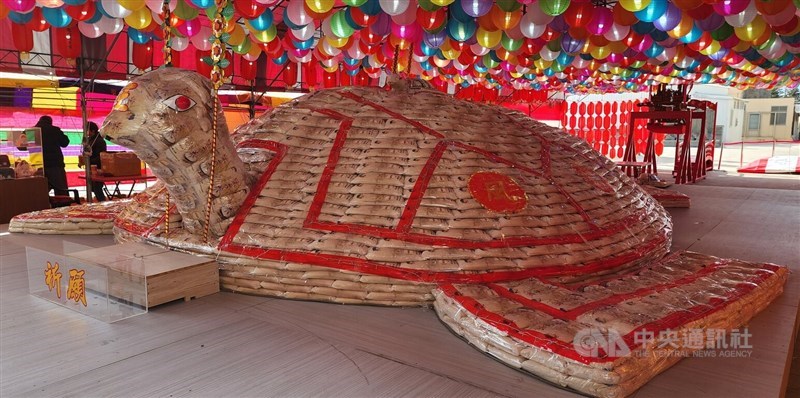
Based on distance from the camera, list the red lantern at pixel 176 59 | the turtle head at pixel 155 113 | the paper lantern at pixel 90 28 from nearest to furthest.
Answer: the turtle head at pixel 155 113
the paper lantern at pixel 90 28
the red lantern at pixel 176 59

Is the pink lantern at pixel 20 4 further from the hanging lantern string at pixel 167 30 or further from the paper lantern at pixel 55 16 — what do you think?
the hanging lantern string at pixel 167 30

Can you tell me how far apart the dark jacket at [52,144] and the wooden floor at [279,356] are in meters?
5.37

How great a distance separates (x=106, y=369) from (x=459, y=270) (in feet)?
3.93

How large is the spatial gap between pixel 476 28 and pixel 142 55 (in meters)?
4.46

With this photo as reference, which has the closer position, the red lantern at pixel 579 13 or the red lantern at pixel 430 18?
the red lantern at pixel 579 13

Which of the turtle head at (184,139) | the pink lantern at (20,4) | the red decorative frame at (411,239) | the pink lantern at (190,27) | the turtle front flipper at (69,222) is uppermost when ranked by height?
the pink lantern at (190,27)

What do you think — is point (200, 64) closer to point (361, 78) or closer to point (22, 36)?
point (22, 36)

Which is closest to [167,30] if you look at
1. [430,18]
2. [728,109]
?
[430,18]

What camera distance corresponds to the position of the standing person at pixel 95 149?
722cm

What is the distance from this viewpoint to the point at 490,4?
16.1 feet

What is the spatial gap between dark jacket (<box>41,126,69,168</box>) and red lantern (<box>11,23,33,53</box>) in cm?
101

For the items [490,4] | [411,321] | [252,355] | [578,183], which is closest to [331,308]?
[411,321]

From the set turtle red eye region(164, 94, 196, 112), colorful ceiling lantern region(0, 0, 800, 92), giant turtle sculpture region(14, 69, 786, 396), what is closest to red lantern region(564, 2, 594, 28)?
colorful ceiling lantern region(0, 0, 800, 92)

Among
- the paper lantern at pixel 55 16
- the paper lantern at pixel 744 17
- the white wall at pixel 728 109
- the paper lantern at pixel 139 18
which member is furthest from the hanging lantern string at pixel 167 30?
the white wall at pixel 728 109
